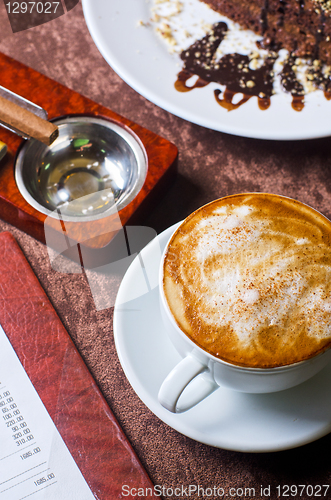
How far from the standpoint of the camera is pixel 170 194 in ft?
2.51

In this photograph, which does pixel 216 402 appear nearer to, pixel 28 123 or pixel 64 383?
pixel 64 383

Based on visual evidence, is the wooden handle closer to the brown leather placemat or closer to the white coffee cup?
the brown leather placemat

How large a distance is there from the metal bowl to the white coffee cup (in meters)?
0.30

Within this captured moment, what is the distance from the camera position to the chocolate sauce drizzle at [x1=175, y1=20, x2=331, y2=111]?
810 mm

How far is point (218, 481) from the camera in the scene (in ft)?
1.85

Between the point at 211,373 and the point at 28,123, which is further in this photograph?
the point at 28,123

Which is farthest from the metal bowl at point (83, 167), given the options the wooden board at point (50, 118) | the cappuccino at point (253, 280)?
the cappuccino at point (253, 280)

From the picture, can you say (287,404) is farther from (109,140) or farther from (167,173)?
(109,140)

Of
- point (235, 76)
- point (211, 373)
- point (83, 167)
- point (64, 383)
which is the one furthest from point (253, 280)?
point (235, 76)

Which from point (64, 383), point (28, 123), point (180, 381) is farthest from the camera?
point (28, 123)

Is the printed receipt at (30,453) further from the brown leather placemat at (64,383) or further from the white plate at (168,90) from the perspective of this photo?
the white plate at (168,90)

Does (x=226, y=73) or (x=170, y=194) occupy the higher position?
(x=226, y=73)

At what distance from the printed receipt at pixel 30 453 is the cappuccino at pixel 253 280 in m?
0.26

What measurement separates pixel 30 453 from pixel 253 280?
1.22ft
